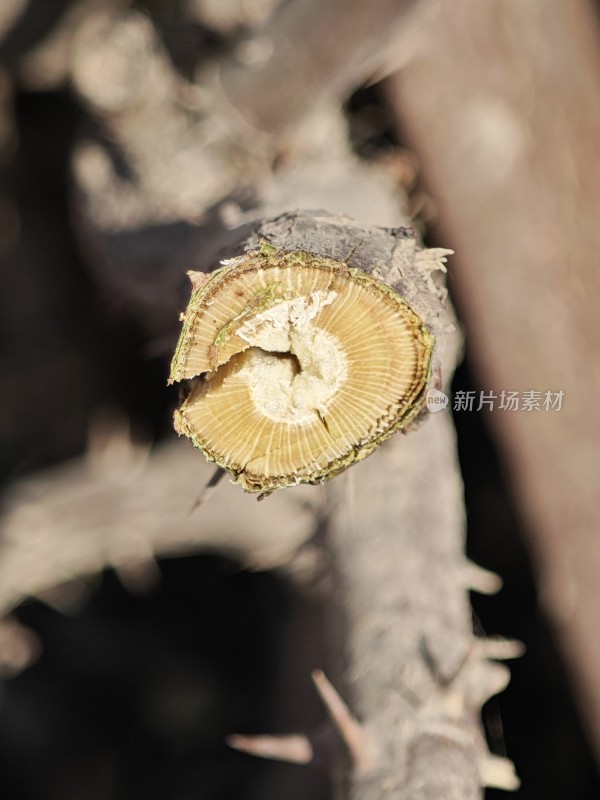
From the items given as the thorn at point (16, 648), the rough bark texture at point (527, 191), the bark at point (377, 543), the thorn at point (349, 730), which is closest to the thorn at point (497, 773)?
the bark at point (377, 543)

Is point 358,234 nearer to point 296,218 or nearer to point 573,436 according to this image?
A: point 296,218

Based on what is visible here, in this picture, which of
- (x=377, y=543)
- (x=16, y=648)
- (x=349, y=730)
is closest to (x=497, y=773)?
(x=349, y=730)

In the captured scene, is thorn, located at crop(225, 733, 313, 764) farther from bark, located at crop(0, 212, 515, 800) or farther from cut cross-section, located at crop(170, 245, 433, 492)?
cut cross-section, located at crop(170, 245, 433, 492)

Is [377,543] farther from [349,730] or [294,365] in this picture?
[294,365]

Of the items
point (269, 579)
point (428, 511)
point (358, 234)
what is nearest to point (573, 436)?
point (428, 511)

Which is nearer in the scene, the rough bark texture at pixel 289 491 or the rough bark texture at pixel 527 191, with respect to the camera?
the rough bark texture at pixel 289 491

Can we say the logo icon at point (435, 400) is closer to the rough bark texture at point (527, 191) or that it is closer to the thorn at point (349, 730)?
the thorn at point (349, 730)

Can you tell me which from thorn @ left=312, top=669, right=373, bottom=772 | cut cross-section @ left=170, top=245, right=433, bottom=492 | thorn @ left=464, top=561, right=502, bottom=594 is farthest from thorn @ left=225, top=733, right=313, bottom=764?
cut cross-section @ left=170, top=245, right=433, bottom=492
